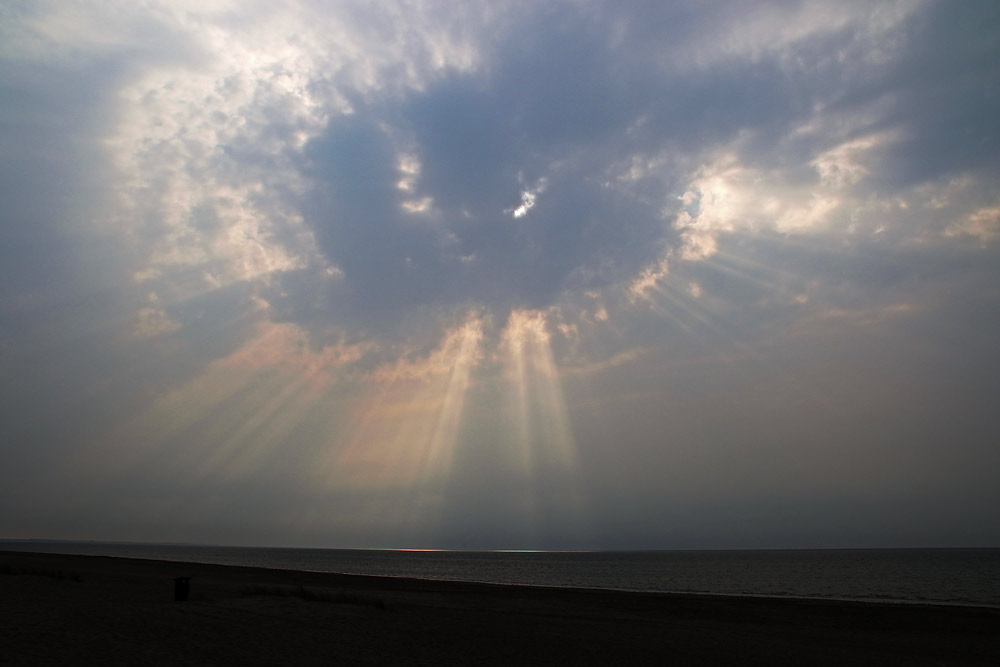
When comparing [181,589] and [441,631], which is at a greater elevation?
[181,589]

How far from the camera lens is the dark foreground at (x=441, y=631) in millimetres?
15102

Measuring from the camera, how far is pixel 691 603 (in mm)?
32938

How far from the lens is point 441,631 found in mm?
20344

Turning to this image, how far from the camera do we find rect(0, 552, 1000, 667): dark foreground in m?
15.1

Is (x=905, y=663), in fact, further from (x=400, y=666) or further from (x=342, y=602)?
(x=342, y=602)

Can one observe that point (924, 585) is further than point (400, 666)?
Yes

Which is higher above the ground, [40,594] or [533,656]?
[40,594]

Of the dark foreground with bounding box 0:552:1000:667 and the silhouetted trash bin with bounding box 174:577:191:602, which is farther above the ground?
the silhouetted trash bin with bounding box 174:577:191:602

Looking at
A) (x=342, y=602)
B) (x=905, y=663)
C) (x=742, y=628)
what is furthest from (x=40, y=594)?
(x=905, y=663)

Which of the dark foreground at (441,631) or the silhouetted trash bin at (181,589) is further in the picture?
the silhouetted trash bin at (181,589)

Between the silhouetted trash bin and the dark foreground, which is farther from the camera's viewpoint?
the silhouetted trash bin

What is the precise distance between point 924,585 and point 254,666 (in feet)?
206

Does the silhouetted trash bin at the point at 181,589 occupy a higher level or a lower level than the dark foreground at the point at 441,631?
higher

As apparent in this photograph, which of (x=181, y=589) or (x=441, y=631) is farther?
(x=181, y=589)
